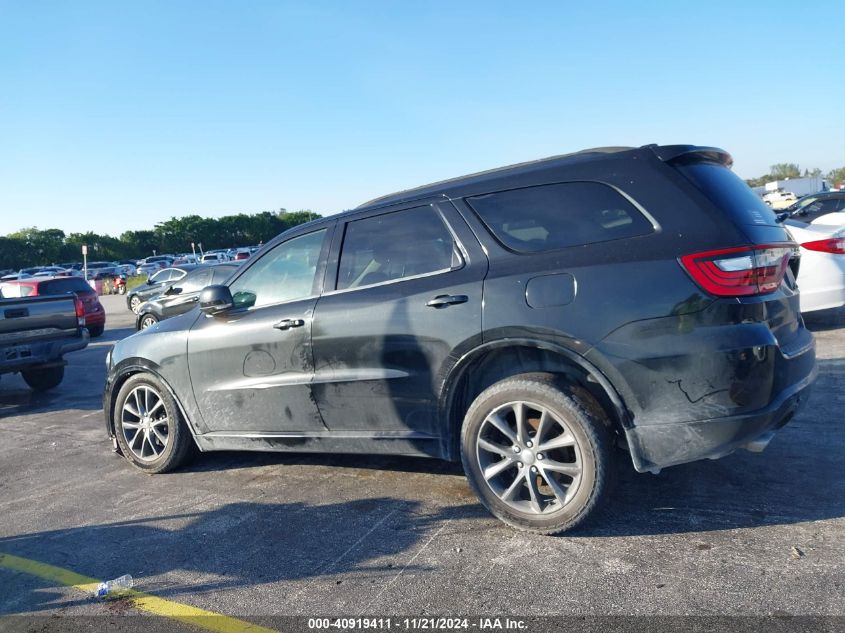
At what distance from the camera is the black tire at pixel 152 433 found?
5.14 m

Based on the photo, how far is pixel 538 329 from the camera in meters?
Result: 3.50

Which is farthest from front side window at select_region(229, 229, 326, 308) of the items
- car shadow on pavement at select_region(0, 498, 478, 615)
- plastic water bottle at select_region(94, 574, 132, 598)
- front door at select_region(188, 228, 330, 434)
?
Answer: plastic water bottle at select_region(94, 574, 132, 598)

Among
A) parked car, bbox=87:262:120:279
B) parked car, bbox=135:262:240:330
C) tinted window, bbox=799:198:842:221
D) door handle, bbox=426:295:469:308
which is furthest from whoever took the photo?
parked car, bbox=87:262:120:279

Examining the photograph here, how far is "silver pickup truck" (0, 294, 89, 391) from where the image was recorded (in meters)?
8.25

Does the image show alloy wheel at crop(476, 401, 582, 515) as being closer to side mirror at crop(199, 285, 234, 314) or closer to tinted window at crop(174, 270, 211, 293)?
side mirror at crop(199, 285, 234, 314)

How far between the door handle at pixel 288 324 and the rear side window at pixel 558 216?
53.2 inches

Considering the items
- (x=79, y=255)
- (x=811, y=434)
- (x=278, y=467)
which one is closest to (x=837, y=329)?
(x=811, y=434)

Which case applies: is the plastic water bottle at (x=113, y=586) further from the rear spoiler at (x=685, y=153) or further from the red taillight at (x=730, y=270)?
the rear spoiler at (x=685, y=153)

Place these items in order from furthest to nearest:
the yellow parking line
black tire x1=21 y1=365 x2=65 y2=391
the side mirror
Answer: black tire x1=21 y1=365 x2=65 y2=391, the side mirror, the yellow parking line

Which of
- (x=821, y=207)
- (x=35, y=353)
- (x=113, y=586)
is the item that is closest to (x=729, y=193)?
(x=113, y=586)

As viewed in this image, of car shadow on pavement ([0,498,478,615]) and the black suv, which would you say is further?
car shadow on pavement ([0,498,478,615])

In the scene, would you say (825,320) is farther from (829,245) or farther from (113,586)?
(113,586)

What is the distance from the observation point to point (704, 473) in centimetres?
424

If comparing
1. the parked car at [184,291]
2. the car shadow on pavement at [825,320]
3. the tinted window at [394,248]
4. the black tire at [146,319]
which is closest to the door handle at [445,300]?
the tinted window at [394,248]
